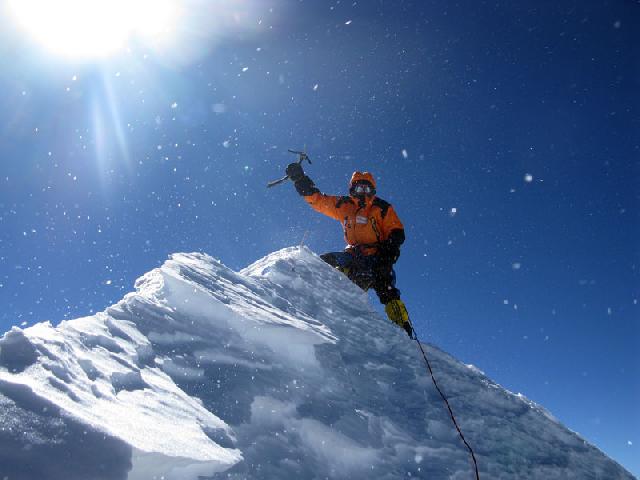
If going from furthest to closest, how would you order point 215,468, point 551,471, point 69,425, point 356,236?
point 356,236 → point 551,471 → point 215,468 → point 69,425

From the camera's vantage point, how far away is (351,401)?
13.1 ft

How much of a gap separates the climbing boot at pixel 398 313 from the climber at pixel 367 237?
0.06 metres

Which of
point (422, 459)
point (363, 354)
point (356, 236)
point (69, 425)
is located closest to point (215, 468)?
point (69, 425)

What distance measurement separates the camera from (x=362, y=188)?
28.0 feet

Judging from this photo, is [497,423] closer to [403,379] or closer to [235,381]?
[403,379]

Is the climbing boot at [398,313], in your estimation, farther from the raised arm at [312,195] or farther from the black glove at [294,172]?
the black glove at [294,172]

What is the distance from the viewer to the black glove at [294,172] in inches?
375

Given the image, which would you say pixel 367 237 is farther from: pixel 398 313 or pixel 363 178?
pixel 398 313

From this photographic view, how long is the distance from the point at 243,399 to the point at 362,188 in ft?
19.1

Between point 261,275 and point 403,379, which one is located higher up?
point 261,275

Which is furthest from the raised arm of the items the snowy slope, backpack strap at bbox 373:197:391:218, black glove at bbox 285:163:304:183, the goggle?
the snowy slope

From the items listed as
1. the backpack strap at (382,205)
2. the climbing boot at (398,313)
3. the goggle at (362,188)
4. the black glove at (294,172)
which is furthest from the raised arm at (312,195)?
the climbing boot at (398,313)

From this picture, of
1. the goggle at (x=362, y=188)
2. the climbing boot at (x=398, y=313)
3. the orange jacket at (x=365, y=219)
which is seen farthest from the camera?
the goggle at (x=362, y=188)

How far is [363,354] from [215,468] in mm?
2663
